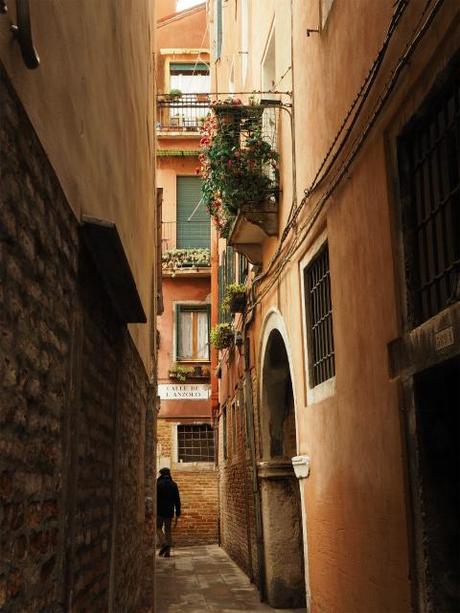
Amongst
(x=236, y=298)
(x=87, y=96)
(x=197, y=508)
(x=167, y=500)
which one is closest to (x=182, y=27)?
(x=197, y=508)

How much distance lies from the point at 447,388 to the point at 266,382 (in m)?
6.39

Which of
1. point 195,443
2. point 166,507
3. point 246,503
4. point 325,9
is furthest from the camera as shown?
point 195,443

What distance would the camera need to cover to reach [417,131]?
4832 millimetres

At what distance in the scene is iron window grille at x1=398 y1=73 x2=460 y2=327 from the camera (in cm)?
430

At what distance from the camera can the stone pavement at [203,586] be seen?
10.4 m

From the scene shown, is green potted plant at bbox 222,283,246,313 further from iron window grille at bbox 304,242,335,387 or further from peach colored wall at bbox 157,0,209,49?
peach colored wall at bbox 157,0,209,49

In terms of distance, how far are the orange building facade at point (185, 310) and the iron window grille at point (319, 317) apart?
12.5m

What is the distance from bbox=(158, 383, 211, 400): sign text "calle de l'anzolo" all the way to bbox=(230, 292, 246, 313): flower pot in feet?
28.4

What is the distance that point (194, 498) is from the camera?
20.4 m

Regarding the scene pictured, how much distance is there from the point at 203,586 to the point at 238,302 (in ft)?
14.6

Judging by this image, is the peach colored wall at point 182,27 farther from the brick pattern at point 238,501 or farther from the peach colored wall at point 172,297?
the brick pattern at point 238,501

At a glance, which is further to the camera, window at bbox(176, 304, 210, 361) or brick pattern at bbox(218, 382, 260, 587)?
window at bbox(176, 304, 210, 361)

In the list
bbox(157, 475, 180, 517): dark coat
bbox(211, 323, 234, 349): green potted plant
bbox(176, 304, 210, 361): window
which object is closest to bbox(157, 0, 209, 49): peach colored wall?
bbox(176, 304, 210, 361): window

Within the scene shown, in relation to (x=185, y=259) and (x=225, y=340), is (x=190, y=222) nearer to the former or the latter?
(x=185, y=259)
